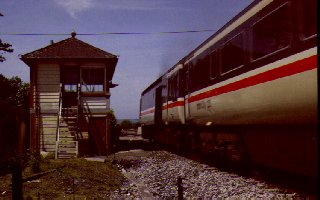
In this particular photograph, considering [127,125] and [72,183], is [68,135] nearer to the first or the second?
[72,183]

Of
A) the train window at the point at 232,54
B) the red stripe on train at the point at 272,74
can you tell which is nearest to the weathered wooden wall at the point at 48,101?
the red stripe on train at the point at 272,74

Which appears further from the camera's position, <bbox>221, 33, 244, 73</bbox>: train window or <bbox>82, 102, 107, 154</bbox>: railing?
<bbox>82, 102, 107, 154</bbox>: railing

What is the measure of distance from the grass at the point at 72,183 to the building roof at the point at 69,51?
23.3ft

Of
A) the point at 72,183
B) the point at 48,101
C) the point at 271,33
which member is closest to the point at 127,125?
the point at 48,101

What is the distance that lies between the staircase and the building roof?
271 cm

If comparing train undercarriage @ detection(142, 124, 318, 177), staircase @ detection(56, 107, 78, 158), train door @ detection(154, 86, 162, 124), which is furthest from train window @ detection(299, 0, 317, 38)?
train door @ detection(154, 86, 162, 124)

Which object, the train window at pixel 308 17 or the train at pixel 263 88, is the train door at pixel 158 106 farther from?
the train window at pixel 308 17

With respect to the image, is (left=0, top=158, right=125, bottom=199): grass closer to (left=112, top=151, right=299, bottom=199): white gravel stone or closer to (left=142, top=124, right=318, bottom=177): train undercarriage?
(left=112, top=151, right=299, bottom=199): white gravel stone

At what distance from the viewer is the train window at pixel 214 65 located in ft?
33.4

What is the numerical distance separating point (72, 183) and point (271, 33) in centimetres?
596

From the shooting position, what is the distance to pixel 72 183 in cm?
957

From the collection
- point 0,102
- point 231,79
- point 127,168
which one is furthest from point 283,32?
point 0,102

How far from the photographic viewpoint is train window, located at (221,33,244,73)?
8445mm

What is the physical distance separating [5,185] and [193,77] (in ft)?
21.8
